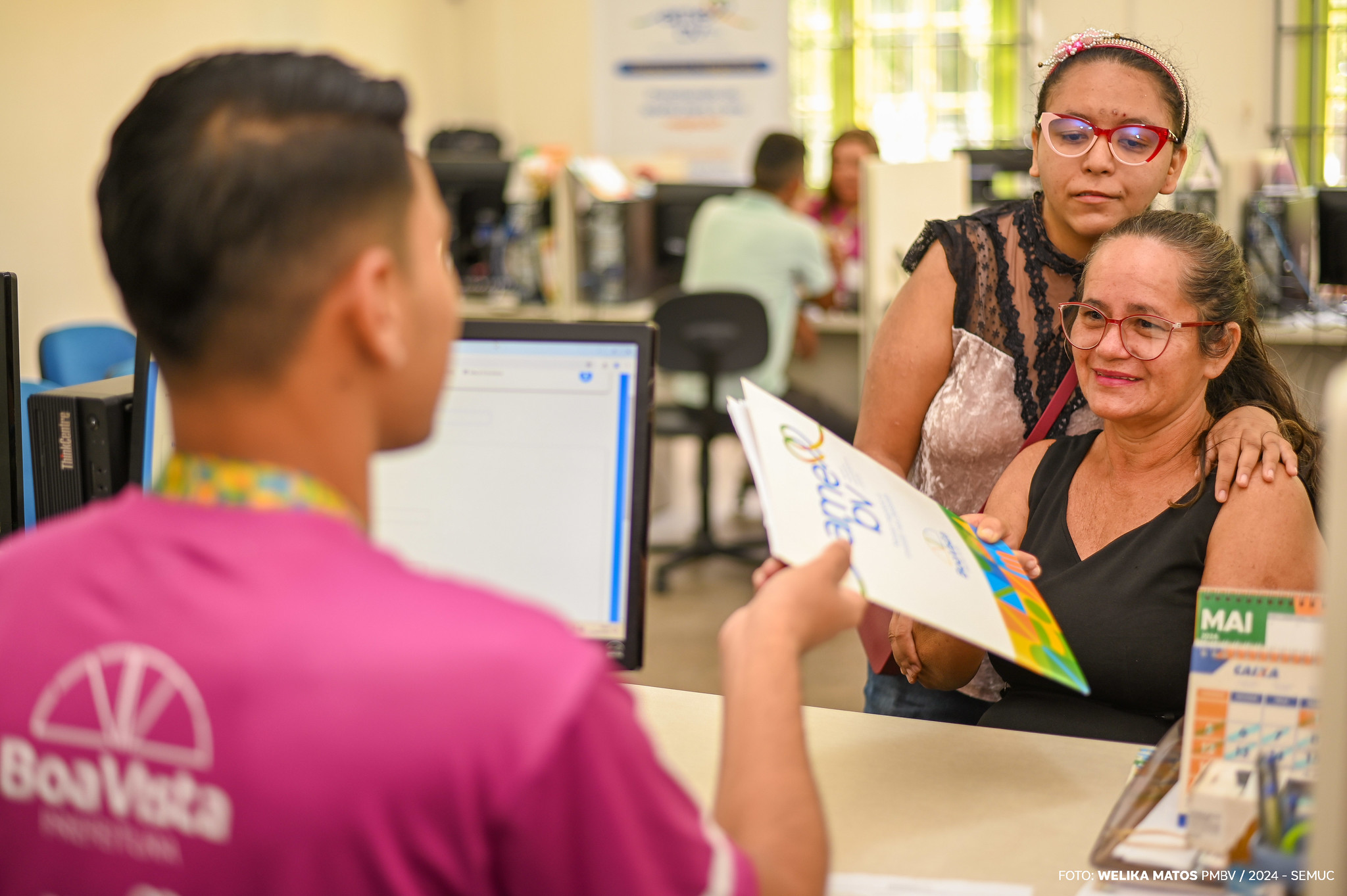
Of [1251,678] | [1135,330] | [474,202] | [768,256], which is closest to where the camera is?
[1251,678]

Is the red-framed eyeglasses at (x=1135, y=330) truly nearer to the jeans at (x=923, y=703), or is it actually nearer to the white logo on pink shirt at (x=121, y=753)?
the jeans at (x=923, y=703)

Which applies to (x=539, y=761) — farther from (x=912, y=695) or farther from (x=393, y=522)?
(x=912, y=695)

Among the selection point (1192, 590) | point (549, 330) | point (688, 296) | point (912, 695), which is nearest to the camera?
point (549, 330)

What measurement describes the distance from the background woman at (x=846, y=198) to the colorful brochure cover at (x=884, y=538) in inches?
153

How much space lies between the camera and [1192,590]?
1.32 m

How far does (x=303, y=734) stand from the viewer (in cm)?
53

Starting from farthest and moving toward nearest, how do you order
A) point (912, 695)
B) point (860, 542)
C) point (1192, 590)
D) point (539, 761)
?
point (912, 695), point (1192, 590), point (860, 542), point (539, 761)

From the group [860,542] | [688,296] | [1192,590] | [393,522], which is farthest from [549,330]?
[688,296]

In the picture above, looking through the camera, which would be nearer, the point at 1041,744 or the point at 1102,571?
the point at 1041,744

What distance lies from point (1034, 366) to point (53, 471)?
121 centimetres

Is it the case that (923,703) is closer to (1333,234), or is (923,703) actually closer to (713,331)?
(713,331)

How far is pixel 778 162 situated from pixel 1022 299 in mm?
2825

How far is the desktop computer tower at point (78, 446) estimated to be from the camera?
1.34 meters

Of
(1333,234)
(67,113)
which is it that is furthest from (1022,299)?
(67,113)
